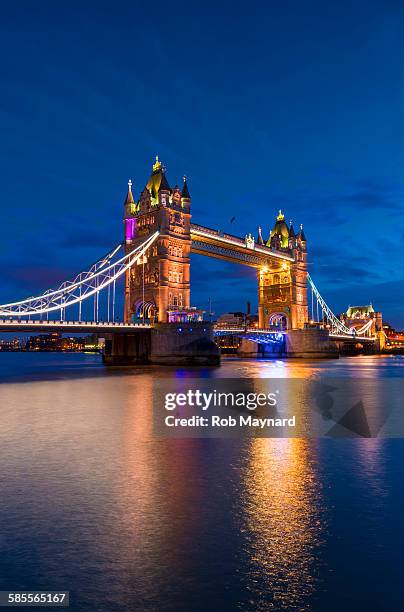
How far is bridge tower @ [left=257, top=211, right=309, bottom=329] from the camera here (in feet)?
285

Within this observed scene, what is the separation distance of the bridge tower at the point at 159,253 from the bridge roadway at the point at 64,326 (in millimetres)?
6391

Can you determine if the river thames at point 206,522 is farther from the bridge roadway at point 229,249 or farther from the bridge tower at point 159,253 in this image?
the bridge roadway at point 229,249

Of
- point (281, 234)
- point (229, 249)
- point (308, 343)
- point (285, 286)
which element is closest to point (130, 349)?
point (229, 249)

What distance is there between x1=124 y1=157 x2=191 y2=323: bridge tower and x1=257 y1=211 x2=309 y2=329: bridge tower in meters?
30.6

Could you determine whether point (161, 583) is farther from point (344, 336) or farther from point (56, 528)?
point (344, 336)

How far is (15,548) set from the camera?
6.79 m

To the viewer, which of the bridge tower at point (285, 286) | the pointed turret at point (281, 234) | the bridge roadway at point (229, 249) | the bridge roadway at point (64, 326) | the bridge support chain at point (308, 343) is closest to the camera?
the bridge roadway at point (64, 326)

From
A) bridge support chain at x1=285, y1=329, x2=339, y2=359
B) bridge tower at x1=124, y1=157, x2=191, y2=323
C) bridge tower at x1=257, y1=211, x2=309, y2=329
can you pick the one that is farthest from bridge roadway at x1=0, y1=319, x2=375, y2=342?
bridge tower at x1=257, y1=211, x2=309, y2=329

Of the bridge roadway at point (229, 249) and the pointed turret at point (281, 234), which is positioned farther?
the pointed turret at point (281, 234)

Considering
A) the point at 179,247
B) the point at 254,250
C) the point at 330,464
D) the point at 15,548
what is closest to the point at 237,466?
the point at 330,464

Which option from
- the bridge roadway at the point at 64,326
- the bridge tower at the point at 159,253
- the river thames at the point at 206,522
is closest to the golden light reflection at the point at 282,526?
the river thames at the point at 206,522

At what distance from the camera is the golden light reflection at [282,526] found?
5711 mm

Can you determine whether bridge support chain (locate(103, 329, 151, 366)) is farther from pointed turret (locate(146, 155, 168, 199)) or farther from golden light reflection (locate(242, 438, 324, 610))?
golden light reflection (locate(242, 438, 324, 610))

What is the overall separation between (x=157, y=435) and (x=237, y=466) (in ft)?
13.8
